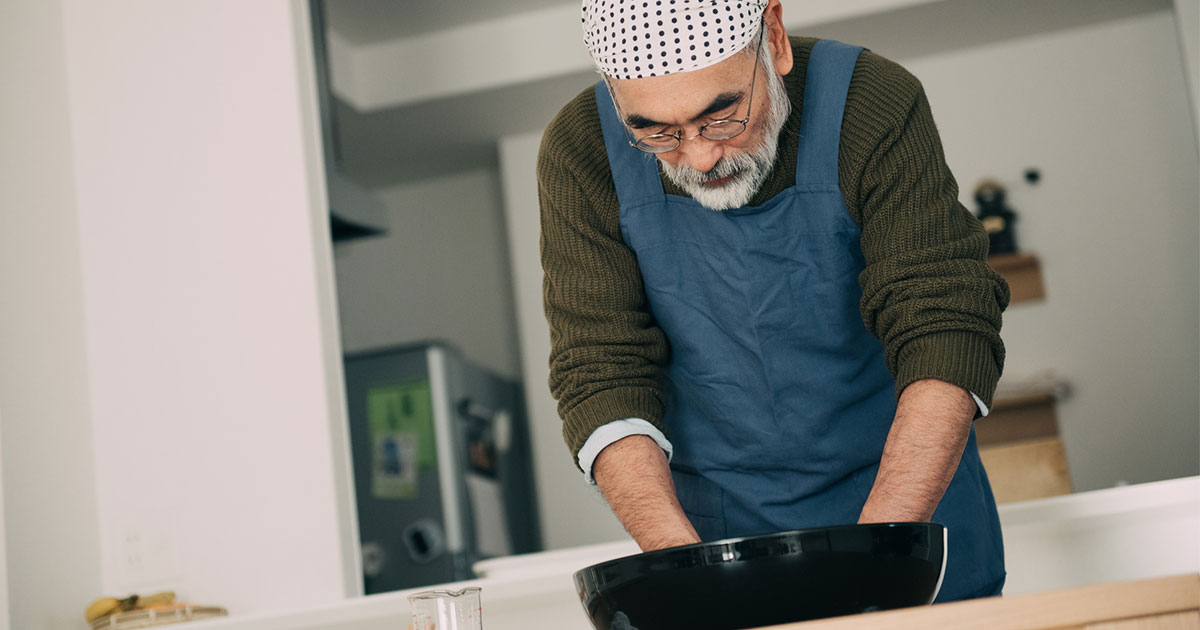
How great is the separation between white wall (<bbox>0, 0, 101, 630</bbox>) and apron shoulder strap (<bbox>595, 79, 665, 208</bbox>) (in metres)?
1.22

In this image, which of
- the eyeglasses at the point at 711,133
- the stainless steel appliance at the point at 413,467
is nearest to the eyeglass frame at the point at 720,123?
the eyeglasses at the point at 711,133

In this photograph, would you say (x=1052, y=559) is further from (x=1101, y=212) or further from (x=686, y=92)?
(x=1101, y=212)

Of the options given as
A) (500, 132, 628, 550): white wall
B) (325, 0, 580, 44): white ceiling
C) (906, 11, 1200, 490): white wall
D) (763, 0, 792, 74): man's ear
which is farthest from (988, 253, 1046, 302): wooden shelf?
(763, 0, 792, 74): man's ear

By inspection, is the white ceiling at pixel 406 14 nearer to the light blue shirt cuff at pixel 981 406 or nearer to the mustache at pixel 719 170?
the mustache at pixel 719 170

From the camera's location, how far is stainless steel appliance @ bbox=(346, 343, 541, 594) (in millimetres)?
3340

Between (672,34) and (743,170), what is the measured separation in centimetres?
17

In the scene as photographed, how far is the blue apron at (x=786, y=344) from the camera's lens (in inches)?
47.2

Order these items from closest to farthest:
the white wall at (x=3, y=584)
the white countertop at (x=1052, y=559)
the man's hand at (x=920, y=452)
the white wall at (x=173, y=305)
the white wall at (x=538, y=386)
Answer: the man's hand at (x=920, y=452) < the white countertop at (x=1052, y=559) < the white wall at (x=3, y=584) < the white wall at (x=173, y=305) < the white wall at (x=538, y=386)

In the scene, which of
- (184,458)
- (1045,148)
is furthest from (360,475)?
(1045,148)

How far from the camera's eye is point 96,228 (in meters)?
2.20

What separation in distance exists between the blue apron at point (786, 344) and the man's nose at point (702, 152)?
87mm

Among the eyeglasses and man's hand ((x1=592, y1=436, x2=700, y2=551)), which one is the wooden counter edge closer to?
man's hand ((x1=592, y1=436, x2=700, y2=551))

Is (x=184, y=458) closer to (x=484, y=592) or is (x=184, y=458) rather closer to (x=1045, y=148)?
(x=484, y=592)

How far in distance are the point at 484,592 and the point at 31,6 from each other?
1.49 metres
